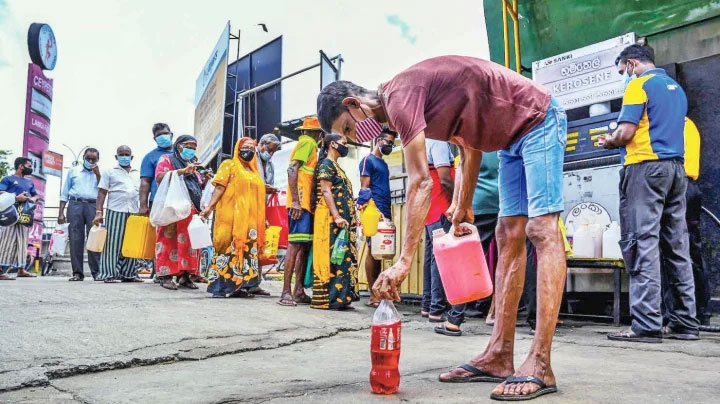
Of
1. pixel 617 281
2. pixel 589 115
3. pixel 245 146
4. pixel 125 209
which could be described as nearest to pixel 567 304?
pixel 617 281

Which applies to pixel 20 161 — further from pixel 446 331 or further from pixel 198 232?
pixel 446 331

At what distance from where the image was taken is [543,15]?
715cm

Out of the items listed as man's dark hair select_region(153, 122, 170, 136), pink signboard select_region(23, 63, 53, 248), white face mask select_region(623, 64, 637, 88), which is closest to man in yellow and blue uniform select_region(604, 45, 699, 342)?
white face mask select_region(623, 64, 637, 88)

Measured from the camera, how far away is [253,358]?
3.02m

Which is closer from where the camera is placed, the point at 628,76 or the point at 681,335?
the point at 681,335

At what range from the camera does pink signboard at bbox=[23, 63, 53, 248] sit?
23.4 meters

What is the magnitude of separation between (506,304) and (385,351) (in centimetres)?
62

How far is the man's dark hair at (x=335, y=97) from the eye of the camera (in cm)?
237

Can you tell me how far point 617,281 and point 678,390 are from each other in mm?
2759

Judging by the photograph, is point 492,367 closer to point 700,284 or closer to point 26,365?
point 26,365

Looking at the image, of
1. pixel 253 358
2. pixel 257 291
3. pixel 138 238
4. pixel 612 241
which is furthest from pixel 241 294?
pixel 612 241

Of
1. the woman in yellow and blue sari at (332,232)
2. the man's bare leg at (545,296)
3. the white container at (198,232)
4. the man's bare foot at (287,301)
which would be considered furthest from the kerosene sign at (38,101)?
the man's bare leg at (545,296)

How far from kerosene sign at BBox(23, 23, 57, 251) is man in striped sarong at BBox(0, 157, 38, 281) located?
16133mm

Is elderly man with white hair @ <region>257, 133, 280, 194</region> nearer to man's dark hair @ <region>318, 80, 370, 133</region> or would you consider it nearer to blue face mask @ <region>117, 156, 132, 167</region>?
blue face mask @ <region>117, 156, 132, 167</region>
